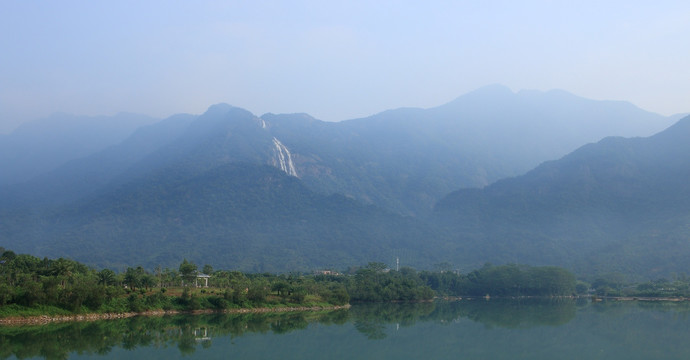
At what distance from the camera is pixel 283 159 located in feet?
628

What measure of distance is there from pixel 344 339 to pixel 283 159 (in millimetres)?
160172

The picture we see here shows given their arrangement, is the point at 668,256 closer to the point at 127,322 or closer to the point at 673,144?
the point at 673,144

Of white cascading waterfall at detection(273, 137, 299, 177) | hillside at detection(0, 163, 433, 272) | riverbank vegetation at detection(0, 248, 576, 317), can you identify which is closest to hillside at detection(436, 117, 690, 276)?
hillside at detection(0, 163, 433, 272)

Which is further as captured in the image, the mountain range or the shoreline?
the mountain range

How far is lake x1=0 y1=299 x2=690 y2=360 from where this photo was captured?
27.0 meters

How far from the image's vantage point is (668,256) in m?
104

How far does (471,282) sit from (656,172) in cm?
8152

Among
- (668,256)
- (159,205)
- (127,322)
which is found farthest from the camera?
(159,205)

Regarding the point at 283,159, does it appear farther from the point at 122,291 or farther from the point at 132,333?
the point at 132,333

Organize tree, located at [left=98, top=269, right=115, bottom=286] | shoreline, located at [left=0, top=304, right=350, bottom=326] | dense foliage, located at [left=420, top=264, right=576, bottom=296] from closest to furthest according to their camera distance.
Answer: shoreline, located at [left=0, top=304, right=350, bottom=326]
tree, located at [left=98, top=269, right=115, bottom=286]
dense foliage, located at [left=420, top=264, right=576, bottom=296]

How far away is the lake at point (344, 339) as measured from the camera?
1065 inches

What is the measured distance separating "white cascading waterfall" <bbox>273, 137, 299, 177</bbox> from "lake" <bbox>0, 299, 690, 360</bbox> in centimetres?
14226

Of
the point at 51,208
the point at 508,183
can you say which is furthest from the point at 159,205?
the point at 508,183

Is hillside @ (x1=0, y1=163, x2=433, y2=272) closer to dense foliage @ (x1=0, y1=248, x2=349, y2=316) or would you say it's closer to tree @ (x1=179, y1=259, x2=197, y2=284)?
dense foliage @ (x1=0, y1=248, x2=349, y2=316)
